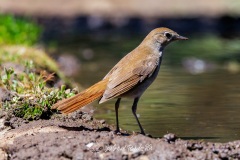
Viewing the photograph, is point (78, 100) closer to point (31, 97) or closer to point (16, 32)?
point (31, 97)

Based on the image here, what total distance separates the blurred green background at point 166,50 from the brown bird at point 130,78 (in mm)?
713

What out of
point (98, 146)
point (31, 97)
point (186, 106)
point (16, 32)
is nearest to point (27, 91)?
point (31, 97)

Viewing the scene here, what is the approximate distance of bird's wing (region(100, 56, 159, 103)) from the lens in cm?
722

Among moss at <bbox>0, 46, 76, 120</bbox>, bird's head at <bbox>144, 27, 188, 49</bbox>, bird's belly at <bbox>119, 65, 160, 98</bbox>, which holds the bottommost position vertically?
moss at <bbox>0, 46, 76, 120</bbox>

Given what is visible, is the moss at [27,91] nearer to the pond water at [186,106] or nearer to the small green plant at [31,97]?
the small green plant at [31,97]

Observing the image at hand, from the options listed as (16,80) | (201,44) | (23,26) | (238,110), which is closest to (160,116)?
(238,110)

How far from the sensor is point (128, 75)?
7.38 meters

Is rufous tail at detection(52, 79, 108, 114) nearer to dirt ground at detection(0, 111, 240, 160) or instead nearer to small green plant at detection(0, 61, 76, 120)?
dirt ground at detection(0, 111, 240, 160)

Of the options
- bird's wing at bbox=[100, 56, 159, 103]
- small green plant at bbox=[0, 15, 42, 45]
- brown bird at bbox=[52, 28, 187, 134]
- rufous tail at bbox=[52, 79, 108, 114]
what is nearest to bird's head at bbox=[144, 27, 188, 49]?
brown bird at bbox=[52, 28, 187, 134]

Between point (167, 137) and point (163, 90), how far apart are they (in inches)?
183

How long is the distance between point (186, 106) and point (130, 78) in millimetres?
2594

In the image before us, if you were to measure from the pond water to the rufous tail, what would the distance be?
0.95 m

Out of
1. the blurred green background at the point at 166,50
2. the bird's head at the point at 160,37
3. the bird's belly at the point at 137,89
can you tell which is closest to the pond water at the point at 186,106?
the blurred green background at the point at 166,50

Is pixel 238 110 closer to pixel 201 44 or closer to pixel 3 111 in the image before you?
pixel 3 111
